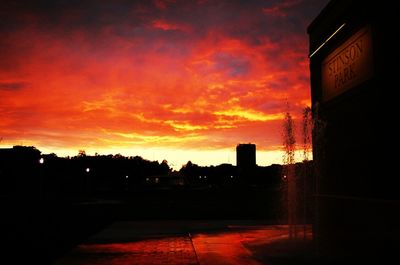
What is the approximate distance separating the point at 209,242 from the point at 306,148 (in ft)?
13.8

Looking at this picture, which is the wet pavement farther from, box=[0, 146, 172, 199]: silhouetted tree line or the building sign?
box=[0, 146, 172, 199]: silhouetted tree line

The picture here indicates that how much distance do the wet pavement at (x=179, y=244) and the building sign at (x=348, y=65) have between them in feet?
15.3

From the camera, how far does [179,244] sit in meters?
14.0

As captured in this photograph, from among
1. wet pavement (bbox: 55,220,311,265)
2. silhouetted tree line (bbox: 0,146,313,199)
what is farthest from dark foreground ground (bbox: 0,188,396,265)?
silhouetted tree line (bbox: 0,146,313,199)

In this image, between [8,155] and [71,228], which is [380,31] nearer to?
[71,228]

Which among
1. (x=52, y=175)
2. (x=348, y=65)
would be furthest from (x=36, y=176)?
(x=348, y=65)

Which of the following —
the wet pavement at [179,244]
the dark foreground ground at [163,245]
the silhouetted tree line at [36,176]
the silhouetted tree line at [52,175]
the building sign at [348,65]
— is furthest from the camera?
the silhouetted tree line at [36,176]

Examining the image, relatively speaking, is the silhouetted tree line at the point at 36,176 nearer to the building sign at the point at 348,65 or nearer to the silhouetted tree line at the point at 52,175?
the silhouetted tree line at the point at 52,175

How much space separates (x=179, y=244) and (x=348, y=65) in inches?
271

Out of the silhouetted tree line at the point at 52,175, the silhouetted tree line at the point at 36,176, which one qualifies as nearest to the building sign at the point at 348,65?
the silhouetted tree line at the point at 52,175

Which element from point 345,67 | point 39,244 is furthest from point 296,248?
point 39,244

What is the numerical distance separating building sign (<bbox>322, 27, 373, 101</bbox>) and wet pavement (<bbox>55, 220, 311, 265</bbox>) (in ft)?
15.3

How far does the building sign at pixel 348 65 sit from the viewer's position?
10930mm

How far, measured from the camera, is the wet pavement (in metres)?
11.5
